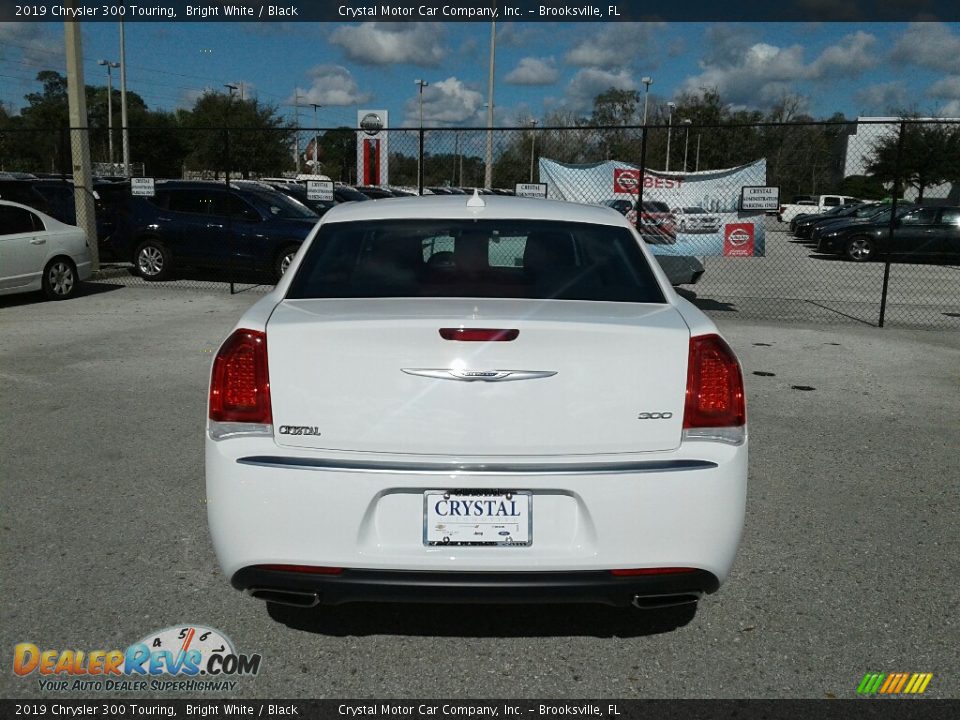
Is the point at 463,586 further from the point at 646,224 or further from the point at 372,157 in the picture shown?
the point at 372,157

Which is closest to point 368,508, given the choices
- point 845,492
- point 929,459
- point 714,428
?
point 714,428

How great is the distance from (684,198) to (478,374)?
11.9m

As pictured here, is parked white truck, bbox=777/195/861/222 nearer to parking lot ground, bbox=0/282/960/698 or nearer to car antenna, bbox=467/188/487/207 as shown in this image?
parking lot ground, bbox=0/282/960/698

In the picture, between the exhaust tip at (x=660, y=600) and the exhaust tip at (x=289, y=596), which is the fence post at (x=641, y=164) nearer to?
the exhaust tip at (x=660, y=600)

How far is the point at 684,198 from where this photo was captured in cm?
1399

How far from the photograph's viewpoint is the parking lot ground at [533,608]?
3.12 m

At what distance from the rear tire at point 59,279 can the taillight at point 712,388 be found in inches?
471

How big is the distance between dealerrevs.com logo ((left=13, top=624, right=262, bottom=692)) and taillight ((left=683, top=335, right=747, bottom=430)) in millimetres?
1789

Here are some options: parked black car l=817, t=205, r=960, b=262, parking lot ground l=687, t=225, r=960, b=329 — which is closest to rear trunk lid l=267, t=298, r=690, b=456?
parking lot ground l=687, t=225, r=960, b=329

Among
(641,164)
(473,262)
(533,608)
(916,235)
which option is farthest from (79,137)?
(916,235)

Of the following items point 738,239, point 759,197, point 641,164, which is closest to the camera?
point 641,164

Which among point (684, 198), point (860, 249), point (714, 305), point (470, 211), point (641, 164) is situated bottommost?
point (714, 305)

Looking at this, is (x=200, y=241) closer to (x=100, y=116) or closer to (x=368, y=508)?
(x=368, y=508)

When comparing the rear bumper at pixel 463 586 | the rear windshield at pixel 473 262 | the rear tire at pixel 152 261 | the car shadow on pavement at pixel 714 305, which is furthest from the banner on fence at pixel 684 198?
the rear bumper at pixel 463 586
